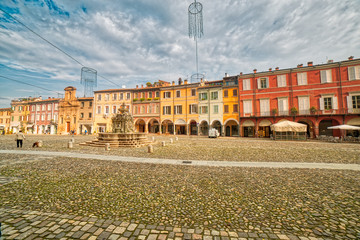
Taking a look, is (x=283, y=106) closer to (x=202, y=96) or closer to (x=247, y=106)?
(x=247, y=106)

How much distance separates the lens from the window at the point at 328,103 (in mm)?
24516

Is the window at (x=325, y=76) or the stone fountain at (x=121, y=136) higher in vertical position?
the window at (x=325, y=76)

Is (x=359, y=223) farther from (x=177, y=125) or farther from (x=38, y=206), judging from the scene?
(x=177, y=125)

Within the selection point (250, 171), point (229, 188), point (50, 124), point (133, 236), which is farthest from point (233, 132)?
point (50, 124)

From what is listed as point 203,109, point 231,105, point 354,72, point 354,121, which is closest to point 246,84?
point 231,105

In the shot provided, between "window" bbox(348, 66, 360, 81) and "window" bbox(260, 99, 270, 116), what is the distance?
37.1ft

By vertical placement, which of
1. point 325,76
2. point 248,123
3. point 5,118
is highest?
point 325,76

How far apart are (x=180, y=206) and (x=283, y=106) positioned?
30.2m

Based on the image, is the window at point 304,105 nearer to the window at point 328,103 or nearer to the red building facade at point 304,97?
the red building facade at point 304,97

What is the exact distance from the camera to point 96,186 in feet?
15.4

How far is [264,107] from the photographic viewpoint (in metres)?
28.8

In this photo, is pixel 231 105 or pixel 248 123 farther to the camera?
pixel 231 105

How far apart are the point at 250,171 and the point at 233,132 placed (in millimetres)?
28184

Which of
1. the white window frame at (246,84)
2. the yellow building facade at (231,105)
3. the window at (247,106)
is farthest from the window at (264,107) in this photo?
the yellow building facade at (231,105)
